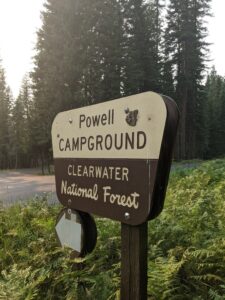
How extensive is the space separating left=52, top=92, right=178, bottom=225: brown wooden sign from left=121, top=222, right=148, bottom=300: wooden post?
0.10m

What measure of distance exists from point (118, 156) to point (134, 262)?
2.31ft

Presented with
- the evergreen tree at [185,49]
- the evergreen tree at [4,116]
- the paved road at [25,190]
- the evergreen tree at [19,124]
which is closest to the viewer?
the paved road at [25,190]

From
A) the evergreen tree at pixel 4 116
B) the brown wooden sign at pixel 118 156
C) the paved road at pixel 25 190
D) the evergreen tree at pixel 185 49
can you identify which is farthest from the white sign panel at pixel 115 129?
the evergreen tree at pixel 4 116

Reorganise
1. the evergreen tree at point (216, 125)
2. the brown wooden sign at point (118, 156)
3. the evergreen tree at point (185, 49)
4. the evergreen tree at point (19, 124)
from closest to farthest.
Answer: the brown wooden sign at point (118, 156)
the evergreen tree at point (185, 49)
the evergreen tree at point (19, 124)
the evergreen tree at point (216, 125)

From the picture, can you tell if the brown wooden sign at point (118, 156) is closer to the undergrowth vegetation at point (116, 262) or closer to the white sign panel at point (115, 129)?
the white sign panel at point (115, 129)

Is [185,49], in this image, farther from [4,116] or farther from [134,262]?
[134,262]

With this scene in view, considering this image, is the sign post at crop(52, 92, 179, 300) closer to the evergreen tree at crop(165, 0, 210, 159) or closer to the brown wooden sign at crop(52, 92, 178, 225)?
the brown wooden sign at crop(52, 92, 178, 225)

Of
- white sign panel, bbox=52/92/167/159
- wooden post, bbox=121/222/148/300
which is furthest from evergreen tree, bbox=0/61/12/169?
wooden post, bbox=121/222/148/300

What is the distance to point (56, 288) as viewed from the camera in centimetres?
314

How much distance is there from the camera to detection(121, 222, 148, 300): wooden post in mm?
2260

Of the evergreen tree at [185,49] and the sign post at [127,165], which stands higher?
the evergreen tree at [185,49]

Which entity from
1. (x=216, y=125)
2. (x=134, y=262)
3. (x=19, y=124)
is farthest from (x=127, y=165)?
(x=216, y=125)

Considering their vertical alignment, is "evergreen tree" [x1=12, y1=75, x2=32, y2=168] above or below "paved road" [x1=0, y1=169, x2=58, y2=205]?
above

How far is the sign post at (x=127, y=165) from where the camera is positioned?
2.09 meters
